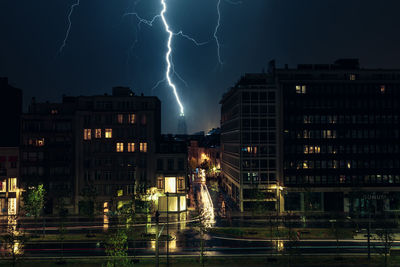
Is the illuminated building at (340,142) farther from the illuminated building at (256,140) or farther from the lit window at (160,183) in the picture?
the lit window at (160,183)

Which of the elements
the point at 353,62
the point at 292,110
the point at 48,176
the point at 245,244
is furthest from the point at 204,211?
the point at 353,62

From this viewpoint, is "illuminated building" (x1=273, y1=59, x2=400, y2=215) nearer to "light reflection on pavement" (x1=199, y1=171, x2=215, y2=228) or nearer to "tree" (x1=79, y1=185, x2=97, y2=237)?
"light reflection on pavement" (x1=199, y1=171, x2=215, y2=228)

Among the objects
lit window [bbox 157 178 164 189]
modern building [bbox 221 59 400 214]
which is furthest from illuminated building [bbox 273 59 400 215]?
lit window [bbox 157 178 164 189]

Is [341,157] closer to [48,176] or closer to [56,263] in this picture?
[56,263]

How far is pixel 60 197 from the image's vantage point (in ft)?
206

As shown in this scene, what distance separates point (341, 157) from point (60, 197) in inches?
2245

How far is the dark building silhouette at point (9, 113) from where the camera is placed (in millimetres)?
73438

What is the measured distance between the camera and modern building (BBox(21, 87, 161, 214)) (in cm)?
6359

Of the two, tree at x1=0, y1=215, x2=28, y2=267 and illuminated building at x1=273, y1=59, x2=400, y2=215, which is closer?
tree at x1=0, y1=215, x2=28, y2=267

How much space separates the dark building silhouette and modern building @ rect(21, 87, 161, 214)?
12928 millimetres

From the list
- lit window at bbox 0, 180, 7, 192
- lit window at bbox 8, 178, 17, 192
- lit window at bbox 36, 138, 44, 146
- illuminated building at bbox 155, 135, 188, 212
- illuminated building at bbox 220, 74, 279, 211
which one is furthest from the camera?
illuminated building at bbox 220, 74, 279, 211

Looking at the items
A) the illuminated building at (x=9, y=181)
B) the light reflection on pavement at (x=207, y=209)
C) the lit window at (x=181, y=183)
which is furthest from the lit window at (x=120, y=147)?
the light reflection on pavement at (x=207, y=209)

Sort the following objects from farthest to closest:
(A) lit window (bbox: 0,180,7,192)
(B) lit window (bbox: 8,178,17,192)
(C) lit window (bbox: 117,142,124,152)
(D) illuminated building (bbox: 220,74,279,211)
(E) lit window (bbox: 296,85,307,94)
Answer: (E) lit window (bbox: 296,85,307,94) < (D) illuminated building (bbox: 220,74,279,211) < (C) lit window (bbox: 117,142,124,152) < (B) lit window (bbox: 8,178,17,192) < (A) lit window (bbox: 0,180,7,192)

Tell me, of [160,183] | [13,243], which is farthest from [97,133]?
[13,243]
